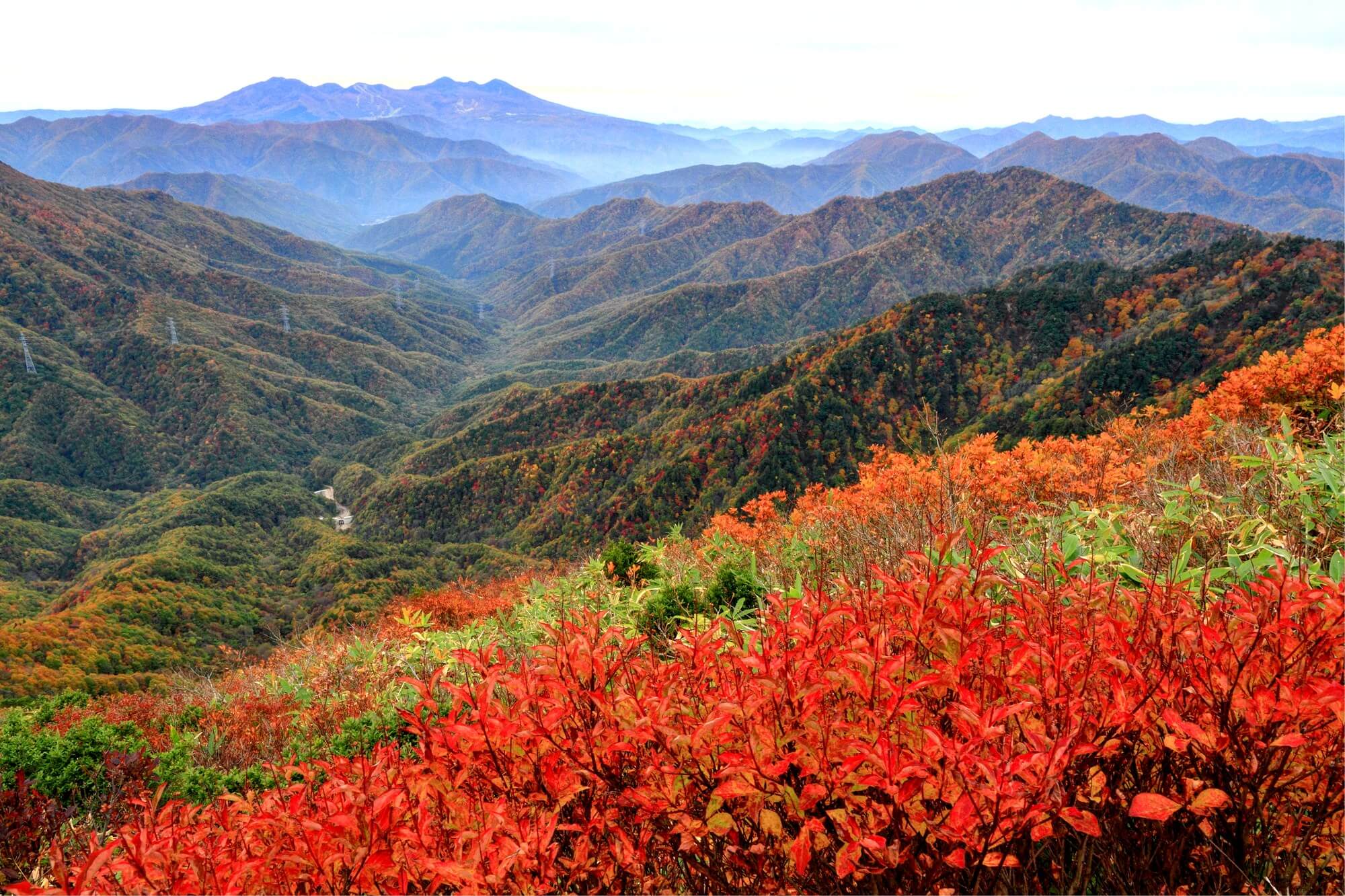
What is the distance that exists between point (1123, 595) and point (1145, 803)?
1178 millimetres

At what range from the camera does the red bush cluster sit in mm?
2033

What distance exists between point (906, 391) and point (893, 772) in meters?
57.4

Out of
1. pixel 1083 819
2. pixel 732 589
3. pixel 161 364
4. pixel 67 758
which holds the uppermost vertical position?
pixel 1083 819

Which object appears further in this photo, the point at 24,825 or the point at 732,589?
the point at 732,589

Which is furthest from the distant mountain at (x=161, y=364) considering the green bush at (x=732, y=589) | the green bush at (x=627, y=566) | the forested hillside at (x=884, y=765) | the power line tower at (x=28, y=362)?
the forested hillside at (x=884, y=765)

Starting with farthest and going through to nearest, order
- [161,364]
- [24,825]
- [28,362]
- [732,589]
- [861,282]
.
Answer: [861,282] < [161,364] < [28,362] < [732,589] < [24,825]

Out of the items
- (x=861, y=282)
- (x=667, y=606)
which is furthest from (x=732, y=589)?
(x=861, y=282)

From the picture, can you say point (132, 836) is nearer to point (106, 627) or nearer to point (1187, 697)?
point (1187, 697)

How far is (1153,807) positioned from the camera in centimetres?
186

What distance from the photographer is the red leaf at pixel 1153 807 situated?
5.97 ft

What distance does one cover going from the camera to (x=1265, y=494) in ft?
15.5

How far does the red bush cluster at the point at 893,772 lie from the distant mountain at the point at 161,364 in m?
126

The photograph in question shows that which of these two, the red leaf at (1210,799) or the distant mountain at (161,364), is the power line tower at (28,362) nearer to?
the distant mountain at (161,364)

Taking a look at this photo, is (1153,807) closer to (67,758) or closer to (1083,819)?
(1083,819)
